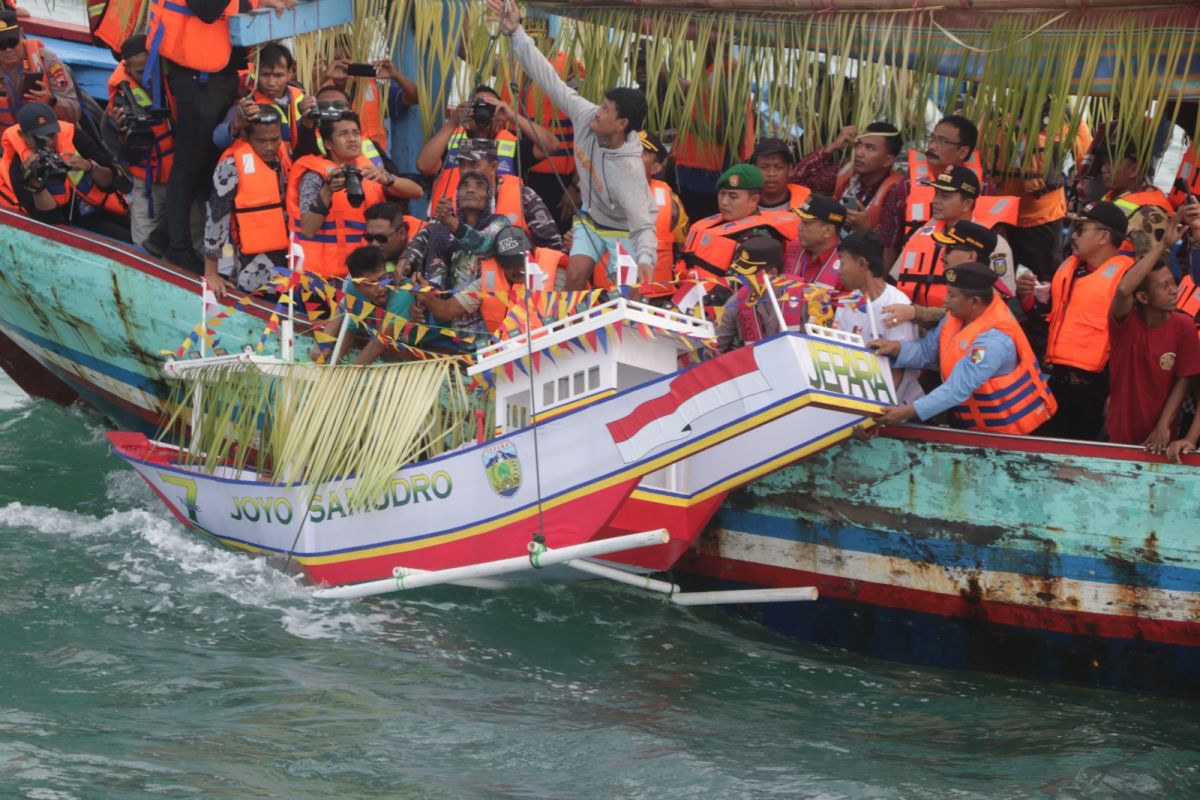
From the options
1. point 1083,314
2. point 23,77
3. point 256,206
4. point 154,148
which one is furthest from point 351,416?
point 23,77

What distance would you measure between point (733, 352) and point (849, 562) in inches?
54.9

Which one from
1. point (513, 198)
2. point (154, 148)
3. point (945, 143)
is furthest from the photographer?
point (154, 148)

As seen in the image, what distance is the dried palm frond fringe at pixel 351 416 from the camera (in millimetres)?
7957

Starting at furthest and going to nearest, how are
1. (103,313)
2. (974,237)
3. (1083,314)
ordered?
1. (103,313)
2. (1083,314)
3. (974,237)

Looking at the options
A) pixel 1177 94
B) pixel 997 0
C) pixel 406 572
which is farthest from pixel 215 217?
pixel 1177 94

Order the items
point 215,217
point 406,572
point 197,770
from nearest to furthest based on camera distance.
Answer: point 197,770 < point 406,572 < point 215,217

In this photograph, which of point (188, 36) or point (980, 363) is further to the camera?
point (188, 36)

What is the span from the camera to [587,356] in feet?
24.6

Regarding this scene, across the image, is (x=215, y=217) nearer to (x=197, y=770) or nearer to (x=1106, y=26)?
(x=197, y=770)

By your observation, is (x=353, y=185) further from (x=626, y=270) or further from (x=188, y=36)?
(x=626, y=270)

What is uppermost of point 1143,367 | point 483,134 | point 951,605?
point 483,134

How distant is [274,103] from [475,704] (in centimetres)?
404

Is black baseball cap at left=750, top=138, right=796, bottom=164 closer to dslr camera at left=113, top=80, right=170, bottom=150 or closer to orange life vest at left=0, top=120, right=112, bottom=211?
dslr camera at left=113, top=80, right=170, bottom=150

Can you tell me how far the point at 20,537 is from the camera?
8.75 m
